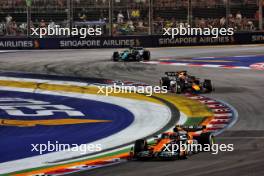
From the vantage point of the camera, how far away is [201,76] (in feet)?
88.7

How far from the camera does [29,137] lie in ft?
50.1

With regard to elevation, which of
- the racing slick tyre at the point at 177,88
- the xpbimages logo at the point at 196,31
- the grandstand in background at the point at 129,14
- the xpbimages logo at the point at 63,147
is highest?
the grandstand in background at the point at 129,14

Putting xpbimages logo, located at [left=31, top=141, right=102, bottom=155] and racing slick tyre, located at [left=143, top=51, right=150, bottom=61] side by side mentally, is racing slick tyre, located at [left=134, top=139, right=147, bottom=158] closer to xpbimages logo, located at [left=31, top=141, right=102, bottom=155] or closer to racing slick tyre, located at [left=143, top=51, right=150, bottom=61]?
xpbimages logo, located at [left=31, top=141, right=102, bottom=155]

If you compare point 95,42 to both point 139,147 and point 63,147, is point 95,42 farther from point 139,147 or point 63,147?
point 139,147

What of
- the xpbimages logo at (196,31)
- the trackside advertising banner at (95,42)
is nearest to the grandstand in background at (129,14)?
the xpbimages logo at (196,31)

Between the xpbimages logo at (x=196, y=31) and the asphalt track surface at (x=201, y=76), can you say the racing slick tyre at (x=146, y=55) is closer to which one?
the asphalt track surface at (x=201, y=76)

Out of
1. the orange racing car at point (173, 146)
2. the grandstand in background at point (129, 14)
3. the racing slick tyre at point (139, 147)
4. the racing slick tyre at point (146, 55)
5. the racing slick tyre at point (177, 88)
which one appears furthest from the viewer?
the grandstand in background at point (129, 14)

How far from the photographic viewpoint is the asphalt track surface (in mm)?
11734

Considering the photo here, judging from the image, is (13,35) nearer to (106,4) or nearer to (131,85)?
(106,4)

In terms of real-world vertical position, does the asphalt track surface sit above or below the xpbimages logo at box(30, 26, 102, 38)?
below

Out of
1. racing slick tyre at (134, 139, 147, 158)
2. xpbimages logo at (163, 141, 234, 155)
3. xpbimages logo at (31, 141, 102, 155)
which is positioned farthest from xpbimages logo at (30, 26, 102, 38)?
racing slick tyre at (134, 139, 147, 158)

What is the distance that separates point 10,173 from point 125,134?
418cm

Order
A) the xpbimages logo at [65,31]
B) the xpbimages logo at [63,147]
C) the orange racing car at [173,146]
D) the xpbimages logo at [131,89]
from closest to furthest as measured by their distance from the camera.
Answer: the orange racing car at [173,146], the xpbimages logo at [63,147], the xpbimages logo at [131,89], the xpbimages logo at [65,31]

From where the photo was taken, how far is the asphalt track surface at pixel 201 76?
11.7 m
